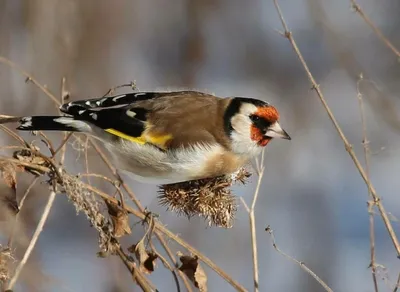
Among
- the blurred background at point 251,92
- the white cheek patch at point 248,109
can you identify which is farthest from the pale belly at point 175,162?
the blurred background at point 251,92

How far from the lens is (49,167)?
1.24 metres

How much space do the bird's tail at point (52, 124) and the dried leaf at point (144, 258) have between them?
13.2 inches

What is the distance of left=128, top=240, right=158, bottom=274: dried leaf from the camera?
1274 millimetres

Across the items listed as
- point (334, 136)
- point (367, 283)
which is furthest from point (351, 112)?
point (367, 283)

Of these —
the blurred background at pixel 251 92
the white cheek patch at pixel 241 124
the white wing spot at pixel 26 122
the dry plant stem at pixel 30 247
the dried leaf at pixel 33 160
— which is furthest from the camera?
the blurred background at pixel 251 92

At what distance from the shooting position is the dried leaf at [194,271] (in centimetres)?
131

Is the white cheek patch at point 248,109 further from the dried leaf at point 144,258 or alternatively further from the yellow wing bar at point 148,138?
the dried leaf at point 144,258

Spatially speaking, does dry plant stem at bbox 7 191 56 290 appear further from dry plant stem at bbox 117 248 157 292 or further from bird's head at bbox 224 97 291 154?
bird's head at bbox 224 97 291 154

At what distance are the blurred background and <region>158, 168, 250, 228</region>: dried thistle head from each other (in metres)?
1.24

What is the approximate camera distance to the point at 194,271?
131 cm

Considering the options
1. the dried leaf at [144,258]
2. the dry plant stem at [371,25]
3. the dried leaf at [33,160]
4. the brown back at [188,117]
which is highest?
the dry plant stem at [371,25]

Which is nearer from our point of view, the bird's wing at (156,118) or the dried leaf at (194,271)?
the dried leaf at (194,271)

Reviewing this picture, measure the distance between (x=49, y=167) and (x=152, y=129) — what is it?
0.48 m

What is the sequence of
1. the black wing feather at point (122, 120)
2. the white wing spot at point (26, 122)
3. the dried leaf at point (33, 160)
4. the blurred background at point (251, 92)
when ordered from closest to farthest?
the dried leaf at point (33, 160), the white wing spot at point (26, 122), the black wing feather at point (122, 120), the blurred background at point (251, 92)
